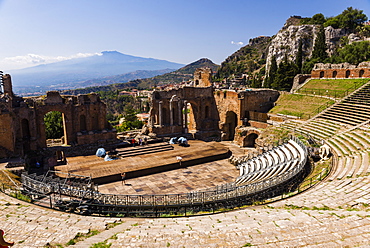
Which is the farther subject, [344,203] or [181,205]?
[181,205]

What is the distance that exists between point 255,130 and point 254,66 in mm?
124660

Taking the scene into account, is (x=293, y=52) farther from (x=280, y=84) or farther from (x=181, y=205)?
(x=181, y=205)

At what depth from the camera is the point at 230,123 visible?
42.8 metres

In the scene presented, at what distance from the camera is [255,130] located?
34.9 metres

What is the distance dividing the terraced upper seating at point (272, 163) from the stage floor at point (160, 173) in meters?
1.79

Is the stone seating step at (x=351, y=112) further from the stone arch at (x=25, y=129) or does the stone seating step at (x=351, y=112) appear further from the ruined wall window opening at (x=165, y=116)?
the stone arch at (x=25, y=129)

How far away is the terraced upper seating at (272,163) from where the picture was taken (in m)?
19.9

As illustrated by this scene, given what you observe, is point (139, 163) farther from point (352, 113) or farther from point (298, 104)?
point (298, 104)

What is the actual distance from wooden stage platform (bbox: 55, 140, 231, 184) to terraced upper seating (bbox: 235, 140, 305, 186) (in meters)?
4.89

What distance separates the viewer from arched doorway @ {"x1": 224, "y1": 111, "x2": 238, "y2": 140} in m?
42.1

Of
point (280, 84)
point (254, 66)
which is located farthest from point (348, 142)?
point (254, 66)

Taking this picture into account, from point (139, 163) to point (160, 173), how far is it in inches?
102

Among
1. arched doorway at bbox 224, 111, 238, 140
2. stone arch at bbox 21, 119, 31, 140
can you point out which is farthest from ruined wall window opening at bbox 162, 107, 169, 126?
stone arch at bbox 21, 119, 31, 140

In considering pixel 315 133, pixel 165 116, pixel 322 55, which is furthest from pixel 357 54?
pixel 165 116
